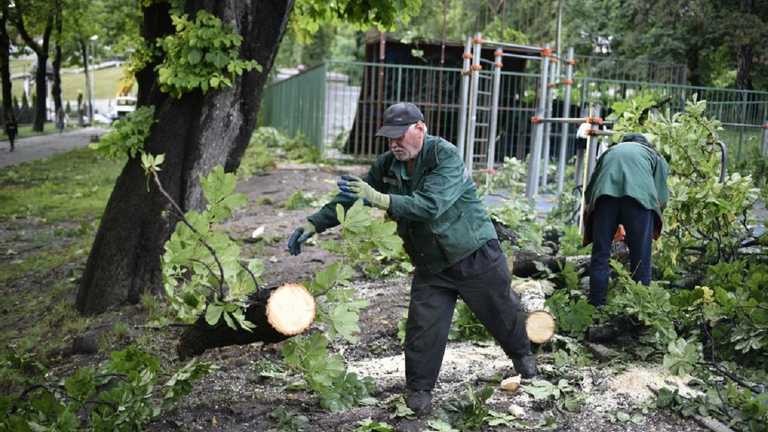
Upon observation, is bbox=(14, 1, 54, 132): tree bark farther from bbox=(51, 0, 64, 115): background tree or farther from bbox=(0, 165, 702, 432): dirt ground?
bbox=(0, 165, 702, 432): dirt ground

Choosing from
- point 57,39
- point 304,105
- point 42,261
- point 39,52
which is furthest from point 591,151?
point 39,52

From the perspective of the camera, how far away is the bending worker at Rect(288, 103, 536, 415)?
446 centimetres

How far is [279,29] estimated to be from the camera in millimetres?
7277

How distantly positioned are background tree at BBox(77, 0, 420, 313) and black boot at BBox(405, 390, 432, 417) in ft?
11.1

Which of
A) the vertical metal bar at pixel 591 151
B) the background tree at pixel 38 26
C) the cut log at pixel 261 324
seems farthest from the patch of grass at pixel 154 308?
the background tree at pixel 38 26

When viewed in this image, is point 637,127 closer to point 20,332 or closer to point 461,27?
point 20,332

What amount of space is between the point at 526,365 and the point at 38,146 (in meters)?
28.5

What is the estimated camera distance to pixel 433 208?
434 cm

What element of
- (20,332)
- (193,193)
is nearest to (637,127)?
(193,193)

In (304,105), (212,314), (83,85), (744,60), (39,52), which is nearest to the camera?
(212,314)

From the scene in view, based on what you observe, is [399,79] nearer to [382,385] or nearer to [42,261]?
[42,261]

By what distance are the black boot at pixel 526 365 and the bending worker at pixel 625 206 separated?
3.61ft

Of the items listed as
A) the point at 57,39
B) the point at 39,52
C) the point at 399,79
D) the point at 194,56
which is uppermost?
the point at 57,39

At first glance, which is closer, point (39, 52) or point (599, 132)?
point (599, 132)
